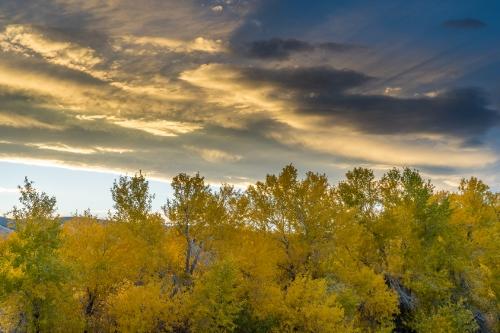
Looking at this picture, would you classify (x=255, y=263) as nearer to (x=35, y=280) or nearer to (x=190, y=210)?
(x=190, y=210)

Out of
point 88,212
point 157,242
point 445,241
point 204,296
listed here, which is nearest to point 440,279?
point 445,241

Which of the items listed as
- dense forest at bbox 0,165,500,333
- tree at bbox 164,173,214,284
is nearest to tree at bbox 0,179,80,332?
dense forest at bbox 0,165,500,333

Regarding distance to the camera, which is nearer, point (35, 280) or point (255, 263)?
point (35, 280)

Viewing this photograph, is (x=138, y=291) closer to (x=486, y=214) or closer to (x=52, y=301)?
(x=52, y=301)

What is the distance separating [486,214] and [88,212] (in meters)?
58.2

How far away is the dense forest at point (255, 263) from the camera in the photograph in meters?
34.0

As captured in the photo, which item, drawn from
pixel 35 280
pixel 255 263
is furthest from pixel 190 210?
pixel 35 280

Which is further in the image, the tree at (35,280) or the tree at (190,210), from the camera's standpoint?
the tree at (190,210)

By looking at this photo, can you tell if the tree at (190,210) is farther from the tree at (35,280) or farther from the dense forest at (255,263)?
the tree at (35,280)

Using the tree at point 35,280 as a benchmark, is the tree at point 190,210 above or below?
above

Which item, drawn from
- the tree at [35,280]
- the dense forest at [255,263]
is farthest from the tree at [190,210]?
the tree at [35,280]

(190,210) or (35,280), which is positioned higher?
(190,210)

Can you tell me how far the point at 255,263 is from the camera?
40.3 m

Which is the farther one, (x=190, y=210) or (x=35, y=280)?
(x=190, y=210)
